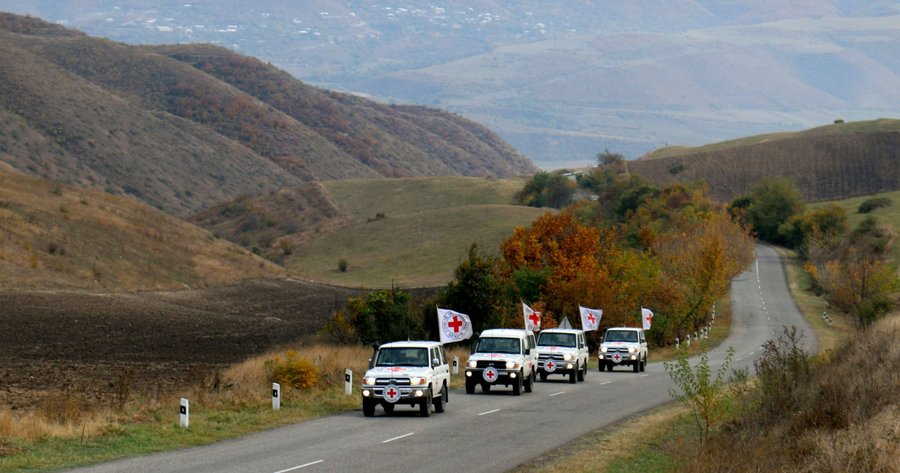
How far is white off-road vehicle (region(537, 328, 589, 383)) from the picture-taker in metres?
42.8

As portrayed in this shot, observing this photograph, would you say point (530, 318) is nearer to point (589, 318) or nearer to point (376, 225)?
point (589, 318)

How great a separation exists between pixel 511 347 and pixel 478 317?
66.6ft

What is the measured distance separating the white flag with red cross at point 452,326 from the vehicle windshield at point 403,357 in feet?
29.1

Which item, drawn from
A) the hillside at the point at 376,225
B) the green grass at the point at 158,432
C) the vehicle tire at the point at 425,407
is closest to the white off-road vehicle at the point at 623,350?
the green grass at the point at 158,432

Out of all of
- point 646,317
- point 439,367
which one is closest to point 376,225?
point 646,317

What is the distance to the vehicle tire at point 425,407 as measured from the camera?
30.0m

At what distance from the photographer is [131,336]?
5841 cm

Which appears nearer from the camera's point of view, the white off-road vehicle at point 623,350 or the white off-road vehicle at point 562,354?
the white off-road vehicle at point 562,354

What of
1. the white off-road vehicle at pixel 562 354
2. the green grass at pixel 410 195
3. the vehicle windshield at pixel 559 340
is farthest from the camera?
the green grass at pixel 410 195

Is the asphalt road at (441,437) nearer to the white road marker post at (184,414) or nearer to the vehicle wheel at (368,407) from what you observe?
the vehicle wheel at (368,407)

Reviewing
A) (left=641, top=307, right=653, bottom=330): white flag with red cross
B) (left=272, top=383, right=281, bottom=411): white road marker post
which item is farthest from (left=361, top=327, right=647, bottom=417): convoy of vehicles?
(left=641, top=307, right=653, bottom=330): white flag with red cross

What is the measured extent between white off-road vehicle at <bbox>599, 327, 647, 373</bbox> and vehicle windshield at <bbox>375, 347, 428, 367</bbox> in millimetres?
20305

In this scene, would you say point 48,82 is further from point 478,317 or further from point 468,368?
point 468,368

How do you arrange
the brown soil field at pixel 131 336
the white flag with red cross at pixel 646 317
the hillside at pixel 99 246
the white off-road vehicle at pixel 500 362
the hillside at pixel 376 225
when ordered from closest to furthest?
1. the white off-road vehicle at pixel 500 362
2. the brown soil field at pixel 131 336
3. the white flag with red cross at pixel 646 317
4. the hillside at pixel 99 246
5. the hillside at pixel 376 225
